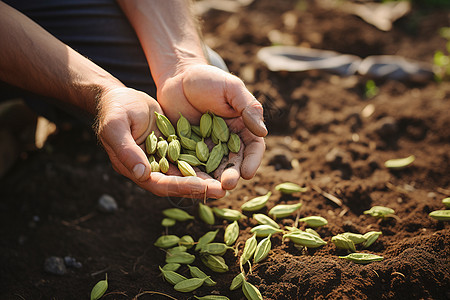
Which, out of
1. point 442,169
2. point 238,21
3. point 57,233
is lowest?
point 442,169

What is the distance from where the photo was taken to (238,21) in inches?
207

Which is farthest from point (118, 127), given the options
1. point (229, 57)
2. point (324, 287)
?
point (229, 57)

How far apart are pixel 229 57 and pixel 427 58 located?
2.45 m

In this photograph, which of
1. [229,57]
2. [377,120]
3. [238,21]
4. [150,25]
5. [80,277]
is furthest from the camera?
[238,21]

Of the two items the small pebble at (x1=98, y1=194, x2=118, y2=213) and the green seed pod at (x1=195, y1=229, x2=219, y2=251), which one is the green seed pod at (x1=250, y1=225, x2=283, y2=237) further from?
the small pebble at (x1=98, y1=194, x2=118, y2=213)

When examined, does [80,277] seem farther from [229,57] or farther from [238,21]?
[238,21]

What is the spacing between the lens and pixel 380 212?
8.68 ft

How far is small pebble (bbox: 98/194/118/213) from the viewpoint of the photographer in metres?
2.91

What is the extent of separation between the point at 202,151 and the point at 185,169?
244 mm

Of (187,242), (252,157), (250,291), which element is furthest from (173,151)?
(250,291)

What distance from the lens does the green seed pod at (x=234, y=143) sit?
2.46 meters

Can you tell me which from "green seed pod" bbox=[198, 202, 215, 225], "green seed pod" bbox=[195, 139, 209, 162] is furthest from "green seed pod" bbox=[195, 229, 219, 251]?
"green seed pod" bbox=[195, 139, 209, 162]

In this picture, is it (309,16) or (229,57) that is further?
(309,16)

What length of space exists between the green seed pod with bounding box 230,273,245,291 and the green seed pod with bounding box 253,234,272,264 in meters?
0.15
